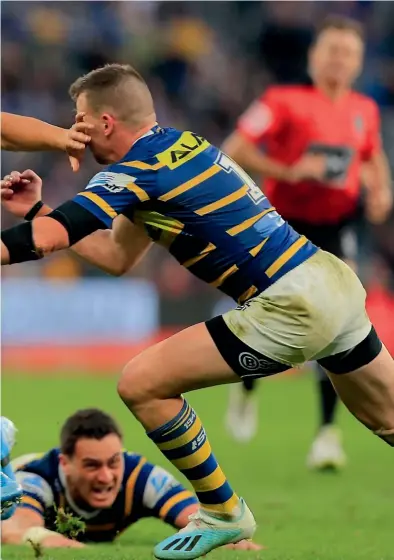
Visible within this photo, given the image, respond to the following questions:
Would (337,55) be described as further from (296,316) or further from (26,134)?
(296,316)

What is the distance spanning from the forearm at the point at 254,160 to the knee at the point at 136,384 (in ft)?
12.8

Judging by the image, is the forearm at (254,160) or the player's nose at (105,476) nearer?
the player's nose at (105,476)

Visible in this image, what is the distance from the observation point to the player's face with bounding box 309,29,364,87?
867 cm

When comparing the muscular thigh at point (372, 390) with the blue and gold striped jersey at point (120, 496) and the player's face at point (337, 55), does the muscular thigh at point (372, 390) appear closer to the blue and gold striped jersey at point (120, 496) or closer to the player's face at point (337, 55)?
the blue and gold striped jersey at point (120, 496)

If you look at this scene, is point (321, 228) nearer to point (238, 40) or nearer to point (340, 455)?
point (340, 455)

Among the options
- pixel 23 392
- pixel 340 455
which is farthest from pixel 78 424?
pixel 23 392

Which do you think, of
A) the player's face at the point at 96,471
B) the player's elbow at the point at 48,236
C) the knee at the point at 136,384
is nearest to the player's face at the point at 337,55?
the player's face at the point at 96,471

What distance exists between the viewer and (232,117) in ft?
61.3

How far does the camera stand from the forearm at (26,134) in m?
4.90

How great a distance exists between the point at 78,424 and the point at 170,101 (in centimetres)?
1341

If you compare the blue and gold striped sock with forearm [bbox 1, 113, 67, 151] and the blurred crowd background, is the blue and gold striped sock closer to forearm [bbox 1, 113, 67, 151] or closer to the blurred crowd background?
forearm [bbox 1, 113, 67, 151]

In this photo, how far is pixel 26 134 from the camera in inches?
195

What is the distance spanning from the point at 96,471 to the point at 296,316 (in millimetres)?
1577

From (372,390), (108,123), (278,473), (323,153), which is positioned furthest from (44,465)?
(323,153)
